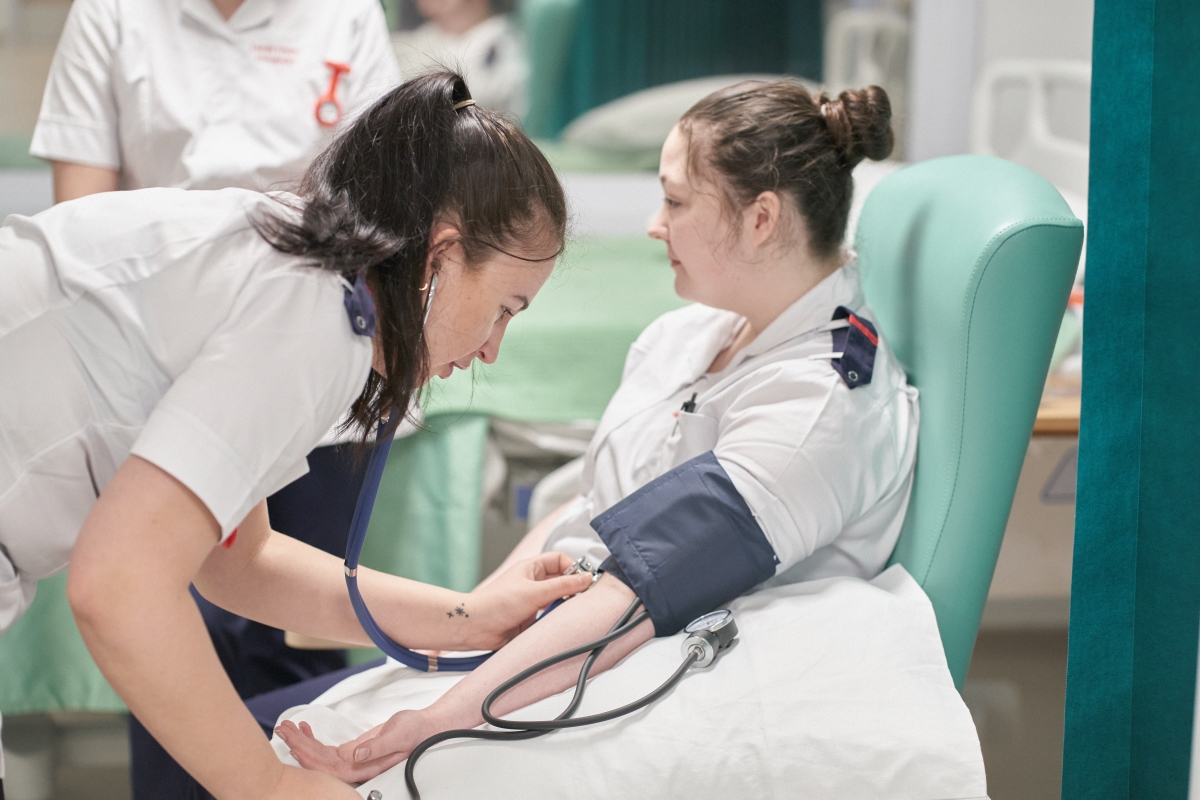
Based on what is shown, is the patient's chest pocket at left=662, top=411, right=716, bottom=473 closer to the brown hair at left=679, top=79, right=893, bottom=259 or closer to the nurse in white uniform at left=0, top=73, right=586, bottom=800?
the brown hair at left=679, top=79, right=893, bottom=259

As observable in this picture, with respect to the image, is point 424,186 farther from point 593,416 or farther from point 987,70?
point 987,70

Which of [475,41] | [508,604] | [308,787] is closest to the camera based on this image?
[308,787]

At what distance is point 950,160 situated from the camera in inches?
59.7

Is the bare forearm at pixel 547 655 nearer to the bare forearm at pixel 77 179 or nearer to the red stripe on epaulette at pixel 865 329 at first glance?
the red stripe on epaulette at pixel 865 329

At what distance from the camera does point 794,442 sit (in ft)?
4.13

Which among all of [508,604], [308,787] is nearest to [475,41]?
[508,604]

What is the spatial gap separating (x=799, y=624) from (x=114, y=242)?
0.78m

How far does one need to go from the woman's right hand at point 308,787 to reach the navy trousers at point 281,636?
424 mm

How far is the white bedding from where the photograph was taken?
3.42ft

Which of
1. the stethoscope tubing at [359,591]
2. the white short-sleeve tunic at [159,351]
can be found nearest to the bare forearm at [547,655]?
the stethoscope tubing at [359,591]

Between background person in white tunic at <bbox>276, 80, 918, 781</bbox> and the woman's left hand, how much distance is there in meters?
0.07

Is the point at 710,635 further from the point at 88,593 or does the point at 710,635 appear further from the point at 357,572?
the point at 88,593

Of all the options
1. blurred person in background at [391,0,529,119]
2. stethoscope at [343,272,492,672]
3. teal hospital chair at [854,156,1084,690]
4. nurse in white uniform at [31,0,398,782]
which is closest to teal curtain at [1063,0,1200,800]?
teal hospital chair at [854,156,1084,690]

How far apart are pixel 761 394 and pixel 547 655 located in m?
0.41
